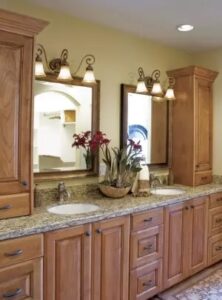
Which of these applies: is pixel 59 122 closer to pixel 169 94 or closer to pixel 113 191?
pixel 113 191

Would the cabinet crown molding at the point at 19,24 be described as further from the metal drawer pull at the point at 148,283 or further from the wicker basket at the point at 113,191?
the metal drawer pull at the point at 148,283

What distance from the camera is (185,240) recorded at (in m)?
2.92

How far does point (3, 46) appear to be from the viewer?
1.91 m

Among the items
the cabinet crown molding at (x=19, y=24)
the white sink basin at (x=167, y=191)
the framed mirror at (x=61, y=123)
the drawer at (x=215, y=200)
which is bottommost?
the drawer at (x=215, y=200)

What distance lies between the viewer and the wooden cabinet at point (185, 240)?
2744 millimetres

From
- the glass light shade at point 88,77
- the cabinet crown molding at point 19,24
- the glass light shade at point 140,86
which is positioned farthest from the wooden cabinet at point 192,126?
the cabinet crown molding at point 19,24

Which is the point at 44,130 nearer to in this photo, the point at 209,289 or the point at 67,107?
the point at 67,107

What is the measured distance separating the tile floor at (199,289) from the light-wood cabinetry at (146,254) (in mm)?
181

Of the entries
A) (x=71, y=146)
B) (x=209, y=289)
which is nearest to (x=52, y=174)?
(x=71, y=146)

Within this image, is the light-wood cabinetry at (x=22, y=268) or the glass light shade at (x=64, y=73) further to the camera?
the glass light shade at (x=64, y=73)

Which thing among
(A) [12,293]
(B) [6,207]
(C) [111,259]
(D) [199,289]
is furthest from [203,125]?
(A) [12,293]

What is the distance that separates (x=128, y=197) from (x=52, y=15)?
1.63 m

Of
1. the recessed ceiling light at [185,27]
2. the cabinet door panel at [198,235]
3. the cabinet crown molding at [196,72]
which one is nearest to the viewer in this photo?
the recessed ceiling light at [185,27]

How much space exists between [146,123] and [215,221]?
124cm
